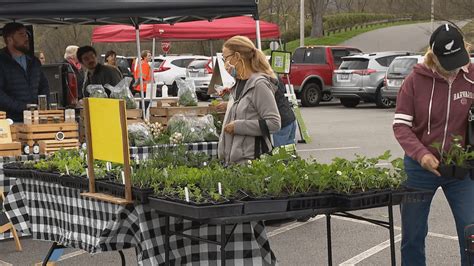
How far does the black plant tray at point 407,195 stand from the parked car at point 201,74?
23.4 meters

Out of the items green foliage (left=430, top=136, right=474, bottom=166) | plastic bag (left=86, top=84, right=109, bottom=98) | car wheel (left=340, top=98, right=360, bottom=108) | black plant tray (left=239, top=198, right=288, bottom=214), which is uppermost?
plastic bag (left=86, top=84, right=109, bottom=98)

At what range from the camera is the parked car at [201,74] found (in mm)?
27781

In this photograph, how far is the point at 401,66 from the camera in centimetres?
2197

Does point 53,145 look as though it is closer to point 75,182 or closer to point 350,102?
point 75,182

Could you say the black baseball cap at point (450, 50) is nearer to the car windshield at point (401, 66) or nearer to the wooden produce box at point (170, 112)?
the wooden produce box at point (170, 112)

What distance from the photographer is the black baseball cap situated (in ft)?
15.4

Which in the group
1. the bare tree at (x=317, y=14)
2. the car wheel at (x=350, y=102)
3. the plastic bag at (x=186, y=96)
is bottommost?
the car wheel at (x=350, y=102)

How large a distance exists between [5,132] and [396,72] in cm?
1587

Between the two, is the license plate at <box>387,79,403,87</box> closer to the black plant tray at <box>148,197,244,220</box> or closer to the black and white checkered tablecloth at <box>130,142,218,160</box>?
the black and white checkered tablecloth at <box>130,142,218,160</box>

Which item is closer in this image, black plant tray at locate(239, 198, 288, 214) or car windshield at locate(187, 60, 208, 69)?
black plant tray at locate(239, 198, 288, 214)

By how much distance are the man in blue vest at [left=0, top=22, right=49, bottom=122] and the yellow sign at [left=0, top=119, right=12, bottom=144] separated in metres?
0.73

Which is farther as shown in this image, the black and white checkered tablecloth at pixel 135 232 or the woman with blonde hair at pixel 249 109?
the woman with blonde hair at pixel 249 109

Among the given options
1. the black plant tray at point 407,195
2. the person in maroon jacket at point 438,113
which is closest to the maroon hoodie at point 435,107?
the person in maroon jacket at point 438,113

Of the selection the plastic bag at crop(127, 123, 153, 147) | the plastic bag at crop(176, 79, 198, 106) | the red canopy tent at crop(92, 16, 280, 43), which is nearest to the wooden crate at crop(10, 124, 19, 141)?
the plastic bag at crop(127, 123, 153, 147)
